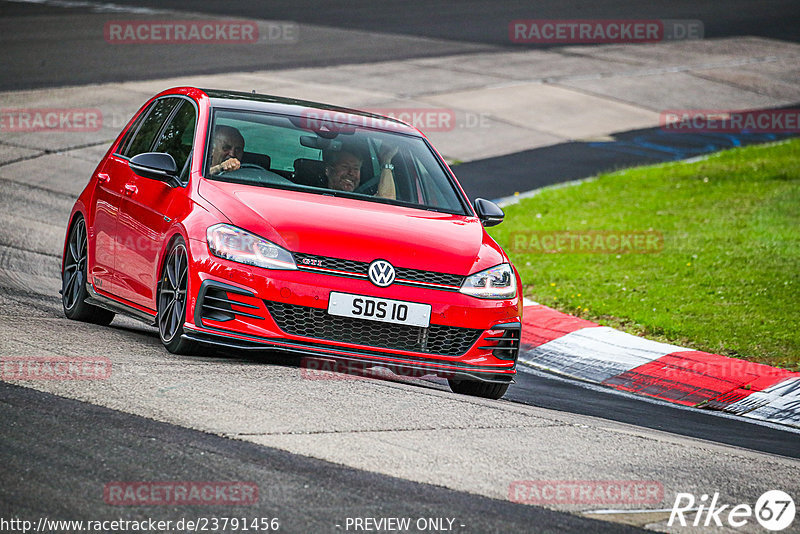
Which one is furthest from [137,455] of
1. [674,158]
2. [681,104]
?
[681,104]

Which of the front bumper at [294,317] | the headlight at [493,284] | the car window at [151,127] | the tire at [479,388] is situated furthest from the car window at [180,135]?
the tire at [479,388]

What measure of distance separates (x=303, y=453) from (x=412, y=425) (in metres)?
0.85

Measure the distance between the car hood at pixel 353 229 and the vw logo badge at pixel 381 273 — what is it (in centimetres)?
4

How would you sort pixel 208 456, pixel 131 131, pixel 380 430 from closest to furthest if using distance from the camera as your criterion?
pixel 208 456, pixel 380 430, pixel 131 131

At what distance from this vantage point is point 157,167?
7.31 meters

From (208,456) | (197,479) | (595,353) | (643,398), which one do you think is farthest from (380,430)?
(595,353)

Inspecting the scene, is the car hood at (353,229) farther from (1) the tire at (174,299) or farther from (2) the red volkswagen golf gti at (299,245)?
(1) the tire at (174,299)

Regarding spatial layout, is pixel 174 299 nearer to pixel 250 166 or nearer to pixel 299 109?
pixel 250 166

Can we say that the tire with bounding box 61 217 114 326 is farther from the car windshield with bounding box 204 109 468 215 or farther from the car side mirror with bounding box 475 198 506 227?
the car side mirror with bounding box 475 198 506 227

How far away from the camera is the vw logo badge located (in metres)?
6.62

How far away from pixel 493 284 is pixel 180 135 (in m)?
2.45

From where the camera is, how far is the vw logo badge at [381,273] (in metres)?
6.62

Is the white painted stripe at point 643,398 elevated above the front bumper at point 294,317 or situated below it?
below

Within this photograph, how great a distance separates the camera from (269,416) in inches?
223
